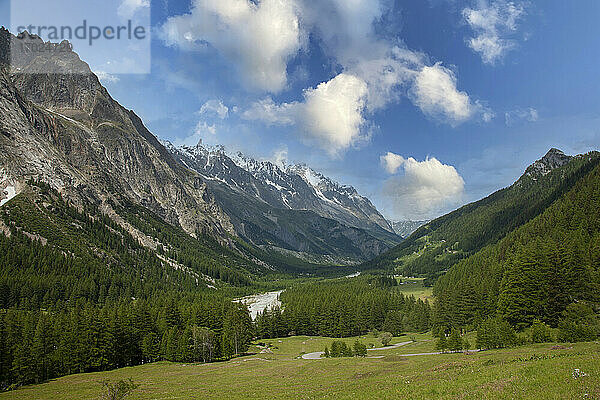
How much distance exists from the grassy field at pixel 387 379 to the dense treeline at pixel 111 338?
17.9ft

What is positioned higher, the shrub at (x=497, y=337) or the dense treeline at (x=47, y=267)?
the dense treeline at (x=47, y=267)

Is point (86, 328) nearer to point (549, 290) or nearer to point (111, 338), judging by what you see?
point (111, 338)

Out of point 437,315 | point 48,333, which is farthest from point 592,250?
point 48,333

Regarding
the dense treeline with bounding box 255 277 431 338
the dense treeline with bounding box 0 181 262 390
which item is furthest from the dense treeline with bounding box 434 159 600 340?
the dense treeline with bounding box 0 181 262 390

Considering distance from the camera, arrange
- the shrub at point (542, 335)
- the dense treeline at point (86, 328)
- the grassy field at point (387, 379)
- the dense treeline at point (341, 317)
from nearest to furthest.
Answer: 1. the grassy field at point (387, 379)
2. the shrub at point (542, 335)
3. the dense treeline at point (86, 328)
4. the dense treeline at point (341, 317)

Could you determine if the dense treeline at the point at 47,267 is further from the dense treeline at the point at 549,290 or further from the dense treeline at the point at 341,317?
the dense treeline at the point at 549,290

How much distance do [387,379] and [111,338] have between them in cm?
6731

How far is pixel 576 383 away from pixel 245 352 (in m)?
83.1

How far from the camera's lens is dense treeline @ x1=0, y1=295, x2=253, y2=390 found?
6194 centimetres

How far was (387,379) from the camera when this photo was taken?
114 feet

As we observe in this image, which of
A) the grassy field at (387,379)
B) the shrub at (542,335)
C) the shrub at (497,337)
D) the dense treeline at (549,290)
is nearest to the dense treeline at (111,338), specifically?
the grassy field at (387,379)

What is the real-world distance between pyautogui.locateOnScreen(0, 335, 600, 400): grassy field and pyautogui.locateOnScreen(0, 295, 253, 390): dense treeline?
5.45 meters

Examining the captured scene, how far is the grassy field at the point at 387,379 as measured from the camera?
20.8 meters

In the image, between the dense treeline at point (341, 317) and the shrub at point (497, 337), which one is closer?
the shrub at point (497, 337)
